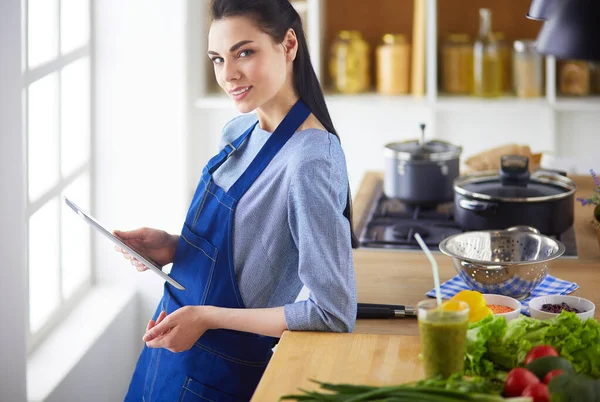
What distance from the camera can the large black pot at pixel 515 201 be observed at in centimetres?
257

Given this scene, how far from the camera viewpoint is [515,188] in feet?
8.63

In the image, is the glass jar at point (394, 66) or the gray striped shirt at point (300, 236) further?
the glass jar at point (394, 66)

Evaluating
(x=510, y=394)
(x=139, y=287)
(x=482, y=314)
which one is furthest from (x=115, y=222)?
(x=510, y=394)

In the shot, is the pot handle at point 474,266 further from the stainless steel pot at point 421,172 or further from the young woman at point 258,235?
the stainless steel pot at point 421,172

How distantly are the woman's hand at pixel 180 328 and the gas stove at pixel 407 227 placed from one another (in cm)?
85

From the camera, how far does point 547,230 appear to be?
8.49 feet

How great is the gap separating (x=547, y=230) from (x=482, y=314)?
75 centimetres

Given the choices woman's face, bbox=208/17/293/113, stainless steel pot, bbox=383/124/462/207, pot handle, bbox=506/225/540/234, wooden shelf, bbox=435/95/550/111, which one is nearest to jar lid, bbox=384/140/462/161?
stainless steel pot, bbox=383/124/462/207

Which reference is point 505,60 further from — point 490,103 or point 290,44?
point 290,44

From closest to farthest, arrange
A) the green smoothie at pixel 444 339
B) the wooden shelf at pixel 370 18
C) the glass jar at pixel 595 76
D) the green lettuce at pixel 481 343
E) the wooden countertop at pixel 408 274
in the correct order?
the green smoothie at pixel 444 339 → the green lettuce at pixel 481 343 → the wooden countertop at pixel 408 274 → the glass jar at pixel 595 76 → the wooden shelf at pixel 370 18

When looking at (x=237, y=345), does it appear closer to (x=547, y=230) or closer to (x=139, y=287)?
(x=547, y=230)

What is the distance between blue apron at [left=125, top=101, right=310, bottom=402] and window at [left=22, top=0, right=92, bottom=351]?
730 mm

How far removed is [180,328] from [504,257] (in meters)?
0.88

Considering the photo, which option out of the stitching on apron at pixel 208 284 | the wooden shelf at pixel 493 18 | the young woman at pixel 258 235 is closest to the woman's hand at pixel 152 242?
the young woman at pixel 258 235
